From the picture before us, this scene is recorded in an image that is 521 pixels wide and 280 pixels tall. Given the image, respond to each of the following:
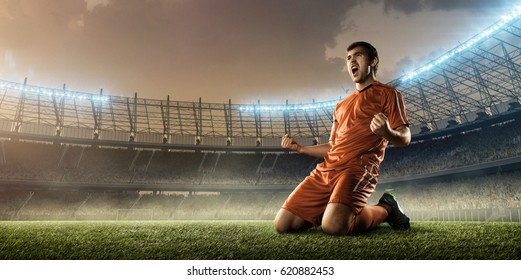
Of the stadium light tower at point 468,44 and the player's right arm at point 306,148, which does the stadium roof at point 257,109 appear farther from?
the player's right arm at point 306,148

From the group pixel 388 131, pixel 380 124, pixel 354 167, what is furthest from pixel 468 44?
pixel 380 124

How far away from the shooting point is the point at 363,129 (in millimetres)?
4480

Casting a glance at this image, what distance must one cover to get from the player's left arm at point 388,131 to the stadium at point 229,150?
2000 cm

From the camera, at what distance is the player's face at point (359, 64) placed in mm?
4430

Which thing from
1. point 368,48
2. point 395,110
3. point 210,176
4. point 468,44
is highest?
point 468,44

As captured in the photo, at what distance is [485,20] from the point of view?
78.4 feet

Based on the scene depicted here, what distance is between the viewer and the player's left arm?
350cm

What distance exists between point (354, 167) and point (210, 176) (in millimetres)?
32455

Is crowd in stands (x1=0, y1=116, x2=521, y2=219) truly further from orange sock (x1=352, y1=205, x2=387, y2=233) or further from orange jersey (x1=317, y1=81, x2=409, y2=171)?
orange jersey (x1=317, y1=81, x2=409, y2=171)

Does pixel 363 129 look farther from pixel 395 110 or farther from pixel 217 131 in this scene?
pixel 217 131

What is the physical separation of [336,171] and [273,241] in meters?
1.22

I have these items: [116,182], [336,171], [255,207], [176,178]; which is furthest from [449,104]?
[336,171]
